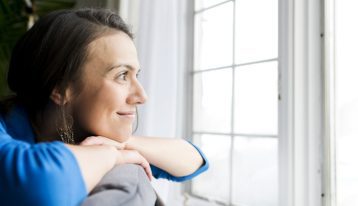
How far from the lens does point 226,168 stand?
1678 millimetres

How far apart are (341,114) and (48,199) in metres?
0.97

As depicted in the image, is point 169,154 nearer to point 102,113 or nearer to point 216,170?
point 102,113

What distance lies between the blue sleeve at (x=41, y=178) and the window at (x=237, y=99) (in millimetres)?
926

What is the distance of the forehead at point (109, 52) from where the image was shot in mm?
916

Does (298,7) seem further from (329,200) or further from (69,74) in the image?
(69,74)

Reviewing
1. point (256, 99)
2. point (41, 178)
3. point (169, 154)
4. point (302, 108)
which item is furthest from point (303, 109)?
point (41, 178)

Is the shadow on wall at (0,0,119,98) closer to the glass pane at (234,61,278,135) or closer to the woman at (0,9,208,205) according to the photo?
the glass pane at (234,61,278,135)

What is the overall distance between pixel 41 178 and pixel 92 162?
0.10 meters

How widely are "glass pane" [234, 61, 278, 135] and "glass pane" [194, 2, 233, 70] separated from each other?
0.14 meters

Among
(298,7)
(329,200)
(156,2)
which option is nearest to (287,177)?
(329,200)

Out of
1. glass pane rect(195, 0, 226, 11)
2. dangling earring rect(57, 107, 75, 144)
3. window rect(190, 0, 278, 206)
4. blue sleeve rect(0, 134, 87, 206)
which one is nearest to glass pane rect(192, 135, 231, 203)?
window rect(190, 0, 278, 206)

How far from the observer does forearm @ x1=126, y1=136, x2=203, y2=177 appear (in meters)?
1.07

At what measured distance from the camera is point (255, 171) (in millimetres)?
1531

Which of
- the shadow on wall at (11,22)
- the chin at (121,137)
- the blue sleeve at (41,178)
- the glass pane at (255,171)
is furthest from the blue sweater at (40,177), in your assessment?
the shadow on wall at (11,22)
